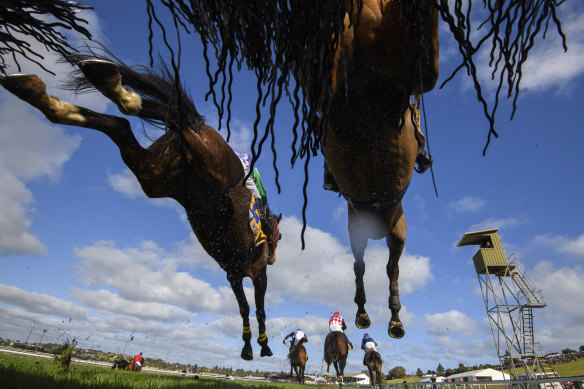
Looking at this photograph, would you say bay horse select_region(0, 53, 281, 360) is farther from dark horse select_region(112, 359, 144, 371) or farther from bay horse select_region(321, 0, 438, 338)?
dark horse select_region(112, 359, 144, 371)

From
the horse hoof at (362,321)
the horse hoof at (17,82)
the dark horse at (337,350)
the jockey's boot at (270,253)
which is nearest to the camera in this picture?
the horse hoof at (17,82)

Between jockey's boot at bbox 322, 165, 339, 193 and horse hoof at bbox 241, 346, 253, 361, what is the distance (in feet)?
15.5

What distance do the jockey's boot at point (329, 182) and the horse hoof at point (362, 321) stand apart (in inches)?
91.5

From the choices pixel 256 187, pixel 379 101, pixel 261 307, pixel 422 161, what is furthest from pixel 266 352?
pixel 379 101

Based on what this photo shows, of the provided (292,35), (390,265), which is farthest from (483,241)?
(292,35)

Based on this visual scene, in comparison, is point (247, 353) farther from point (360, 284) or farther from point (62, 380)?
point (62, 380)

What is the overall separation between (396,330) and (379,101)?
4.36 metres

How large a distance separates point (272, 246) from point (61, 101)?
548 cm

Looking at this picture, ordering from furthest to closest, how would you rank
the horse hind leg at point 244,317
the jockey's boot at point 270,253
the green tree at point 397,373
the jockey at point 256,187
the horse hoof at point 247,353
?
the green tree at point 397,373 → the jockey's boot at point 270,253 → the horse hoof at point 247,353 → the horse hind leg at point 244,317 → the jockey at point 256,187

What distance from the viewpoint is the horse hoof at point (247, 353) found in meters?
7.98

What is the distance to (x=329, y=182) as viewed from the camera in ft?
17.6

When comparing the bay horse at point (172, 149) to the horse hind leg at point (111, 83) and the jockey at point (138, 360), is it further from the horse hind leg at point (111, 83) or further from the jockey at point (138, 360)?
the jockey at point (138, 360)

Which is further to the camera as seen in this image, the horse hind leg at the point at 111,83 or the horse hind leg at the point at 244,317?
the horse hind leg at the point at 244,317

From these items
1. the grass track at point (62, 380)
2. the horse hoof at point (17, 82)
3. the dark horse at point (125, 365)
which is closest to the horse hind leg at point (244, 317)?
the grass track at point (62, 380)
